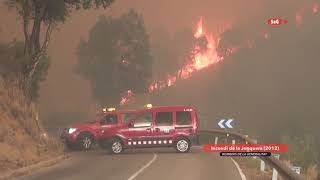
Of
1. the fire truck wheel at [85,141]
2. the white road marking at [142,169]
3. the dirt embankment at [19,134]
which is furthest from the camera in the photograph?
the fire truck wheel at [85,141]

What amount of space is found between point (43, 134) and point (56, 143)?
86 centimetres

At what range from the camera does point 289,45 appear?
163 metres

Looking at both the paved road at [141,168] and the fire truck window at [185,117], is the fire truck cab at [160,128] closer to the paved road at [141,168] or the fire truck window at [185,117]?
the fire truck window at [185,117]

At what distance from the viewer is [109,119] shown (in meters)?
30.1

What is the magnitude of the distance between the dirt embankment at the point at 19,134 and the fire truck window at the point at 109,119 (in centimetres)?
337

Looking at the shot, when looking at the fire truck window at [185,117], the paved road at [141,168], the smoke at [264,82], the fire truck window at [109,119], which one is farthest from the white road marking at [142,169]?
the smoke at [264,82]

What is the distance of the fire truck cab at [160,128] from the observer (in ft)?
91.5

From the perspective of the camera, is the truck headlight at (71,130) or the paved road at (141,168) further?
the truck headlight at (71,130)

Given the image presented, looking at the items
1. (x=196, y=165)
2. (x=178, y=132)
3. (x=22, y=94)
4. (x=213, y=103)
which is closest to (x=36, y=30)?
(x=22, y=94)

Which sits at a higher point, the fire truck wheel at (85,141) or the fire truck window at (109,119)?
the fire truck window at (109,119)

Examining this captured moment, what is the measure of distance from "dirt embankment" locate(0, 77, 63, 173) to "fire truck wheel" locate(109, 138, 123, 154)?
8.52 ft

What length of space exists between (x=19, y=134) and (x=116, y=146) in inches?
237

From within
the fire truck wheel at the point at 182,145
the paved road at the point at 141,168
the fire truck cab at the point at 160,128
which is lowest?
the paved road at the point at 141,168

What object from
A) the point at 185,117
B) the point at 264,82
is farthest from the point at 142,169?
the point at 264,82
